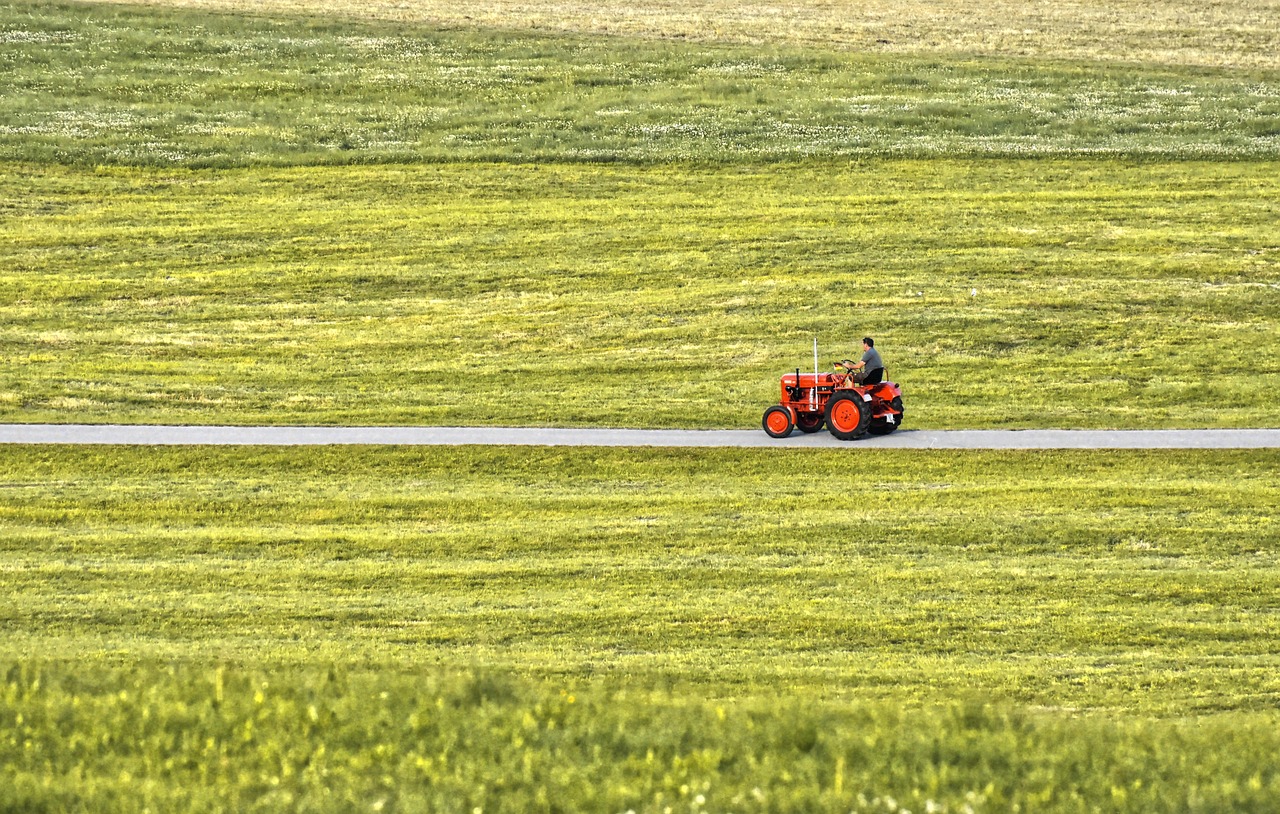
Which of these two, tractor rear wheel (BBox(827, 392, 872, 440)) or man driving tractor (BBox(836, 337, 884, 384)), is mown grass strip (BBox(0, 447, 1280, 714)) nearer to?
tractor rear wheel (BBox(827, 392, 872, 440))

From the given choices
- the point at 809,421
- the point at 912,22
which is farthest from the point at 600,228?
the point at 912,22

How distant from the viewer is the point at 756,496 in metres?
20.2

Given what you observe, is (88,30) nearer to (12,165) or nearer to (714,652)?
(12,165)

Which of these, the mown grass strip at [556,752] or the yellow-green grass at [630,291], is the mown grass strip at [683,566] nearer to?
the mown grass strip at [556,752]

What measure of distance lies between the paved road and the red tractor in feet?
0.66

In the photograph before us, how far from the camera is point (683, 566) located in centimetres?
1725

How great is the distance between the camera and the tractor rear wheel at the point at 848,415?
22812 millimetres

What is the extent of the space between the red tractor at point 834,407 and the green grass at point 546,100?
19.5 m

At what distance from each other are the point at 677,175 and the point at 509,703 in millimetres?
32203

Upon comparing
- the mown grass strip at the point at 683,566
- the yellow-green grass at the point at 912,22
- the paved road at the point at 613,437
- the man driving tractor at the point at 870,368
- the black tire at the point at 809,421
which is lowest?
the mown grass strip at the point at 683,566

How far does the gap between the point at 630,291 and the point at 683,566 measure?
54.6 feet

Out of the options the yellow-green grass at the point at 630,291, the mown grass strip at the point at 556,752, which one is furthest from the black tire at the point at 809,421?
the mown grass strip at the point at 556,752

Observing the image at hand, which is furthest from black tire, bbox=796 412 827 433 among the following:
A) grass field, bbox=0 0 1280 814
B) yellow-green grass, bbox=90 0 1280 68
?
yellow-green grass, bbox=90 0 1280 68

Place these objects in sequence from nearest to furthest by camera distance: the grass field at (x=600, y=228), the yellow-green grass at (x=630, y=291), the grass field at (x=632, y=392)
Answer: the grass field at (x=632, y=392) → the yellow-green grass at (x=630, y=291) → the grass field at (x=600, y=228)
